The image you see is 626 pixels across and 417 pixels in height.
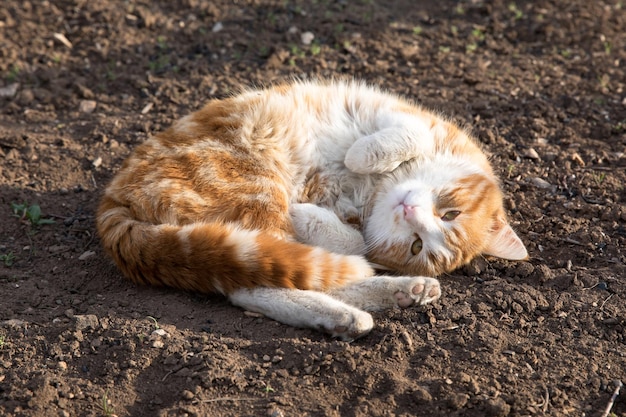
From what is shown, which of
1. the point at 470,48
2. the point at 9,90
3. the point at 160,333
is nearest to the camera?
the point at 160,333

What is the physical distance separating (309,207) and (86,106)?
2.54 meters

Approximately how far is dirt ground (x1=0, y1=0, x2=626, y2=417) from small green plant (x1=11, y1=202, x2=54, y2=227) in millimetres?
14

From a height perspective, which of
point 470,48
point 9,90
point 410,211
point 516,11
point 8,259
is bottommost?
point 8,259

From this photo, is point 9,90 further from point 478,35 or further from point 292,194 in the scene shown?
point 478,35

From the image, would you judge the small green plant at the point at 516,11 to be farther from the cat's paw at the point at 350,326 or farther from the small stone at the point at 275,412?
the small stone at the point at 275,412

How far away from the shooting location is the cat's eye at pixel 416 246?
4270 millimetres

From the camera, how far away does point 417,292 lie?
12.6 feet

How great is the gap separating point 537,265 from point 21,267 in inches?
121

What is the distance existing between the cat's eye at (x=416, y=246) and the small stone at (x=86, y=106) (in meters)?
3.01

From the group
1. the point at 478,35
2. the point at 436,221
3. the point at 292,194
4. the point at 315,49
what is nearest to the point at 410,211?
the point at 436,221

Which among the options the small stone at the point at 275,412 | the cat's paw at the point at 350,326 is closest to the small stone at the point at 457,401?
the cat's paw at the point at 350,326

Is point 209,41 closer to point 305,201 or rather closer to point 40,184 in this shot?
point 40,184

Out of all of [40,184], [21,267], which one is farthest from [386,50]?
[21,267]

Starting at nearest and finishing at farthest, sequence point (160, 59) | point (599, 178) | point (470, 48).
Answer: point (599, 178), point (160, 59), point (470, 48)
